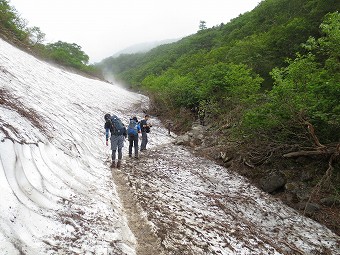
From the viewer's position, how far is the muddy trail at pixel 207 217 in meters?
5.61

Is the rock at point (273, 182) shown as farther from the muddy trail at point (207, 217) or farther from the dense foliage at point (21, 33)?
the dense foliage at point (21, 33)

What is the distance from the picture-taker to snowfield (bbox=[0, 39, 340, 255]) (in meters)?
4.53

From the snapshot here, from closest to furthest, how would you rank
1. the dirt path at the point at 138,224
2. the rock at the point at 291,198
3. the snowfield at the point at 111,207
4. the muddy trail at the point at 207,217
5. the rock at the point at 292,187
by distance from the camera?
the snowfield at the point at 111,207, the dirt path at the point at 138,224, the muddy trail at the point at 207,217, the rock at the point at 291,198, the rock at the point at 292,187

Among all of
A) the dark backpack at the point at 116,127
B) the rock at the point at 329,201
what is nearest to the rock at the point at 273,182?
the rock at the point at 329,201

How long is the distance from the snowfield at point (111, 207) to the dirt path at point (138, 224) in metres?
0.07

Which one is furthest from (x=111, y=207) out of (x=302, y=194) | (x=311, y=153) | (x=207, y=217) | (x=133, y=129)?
(x=311, y=153)

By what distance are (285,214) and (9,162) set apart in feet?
25.2

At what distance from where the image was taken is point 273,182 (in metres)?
9.67

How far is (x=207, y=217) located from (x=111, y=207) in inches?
100.0

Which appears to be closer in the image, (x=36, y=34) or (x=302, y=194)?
(x=302, y=194)

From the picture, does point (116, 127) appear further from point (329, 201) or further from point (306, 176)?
point (329, 201)

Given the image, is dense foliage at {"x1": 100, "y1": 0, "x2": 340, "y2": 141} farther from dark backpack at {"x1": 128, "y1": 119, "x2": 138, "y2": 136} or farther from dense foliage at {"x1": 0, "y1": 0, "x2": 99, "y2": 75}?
dense foliage at {"x1": 0, "y1": 0, "x2": 99, "y2": 75}

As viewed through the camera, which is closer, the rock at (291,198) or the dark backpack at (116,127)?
the rock at (291,198)

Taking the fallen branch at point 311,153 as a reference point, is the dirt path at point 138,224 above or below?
below
